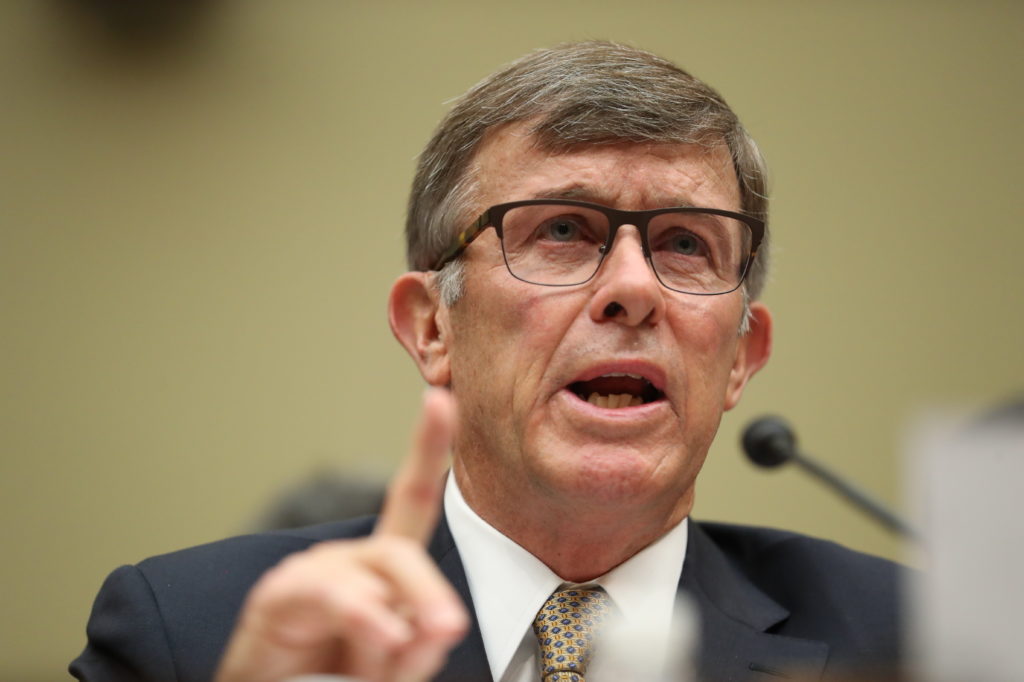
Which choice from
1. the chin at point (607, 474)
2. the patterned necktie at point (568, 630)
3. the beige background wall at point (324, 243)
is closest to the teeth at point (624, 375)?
the chin at point (607, 474)

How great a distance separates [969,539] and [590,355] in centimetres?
74

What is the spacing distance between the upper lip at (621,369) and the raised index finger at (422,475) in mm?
593

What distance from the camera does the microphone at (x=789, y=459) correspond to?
191 cm

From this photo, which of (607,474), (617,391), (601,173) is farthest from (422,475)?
(601,173)

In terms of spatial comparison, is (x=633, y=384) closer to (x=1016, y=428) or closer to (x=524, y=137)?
(x=524, y=137)

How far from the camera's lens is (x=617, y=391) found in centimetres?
163

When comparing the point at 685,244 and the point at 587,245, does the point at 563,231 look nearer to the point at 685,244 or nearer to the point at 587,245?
the point at 587,245

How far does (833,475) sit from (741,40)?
7.62 feet

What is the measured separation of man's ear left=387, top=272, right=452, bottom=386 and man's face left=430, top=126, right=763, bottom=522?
33 millimetres

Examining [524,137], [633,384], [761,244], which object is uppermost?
[524,137]

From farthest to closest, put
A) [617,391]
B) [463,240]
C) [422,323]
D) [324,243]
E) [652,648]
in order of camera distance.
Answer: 1. [324,243]
2. [422,323]
3. [463,240]
4. [617,391]
5. [652,648]

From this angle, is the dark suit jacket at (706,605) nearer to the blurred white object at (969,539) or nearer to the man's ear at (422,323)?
the man's ear at (422,323)

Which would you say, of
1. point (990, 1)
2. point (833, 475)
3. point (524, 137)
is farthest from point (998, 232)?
point (524, 137)

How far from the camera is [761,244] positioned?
6.11 feet
